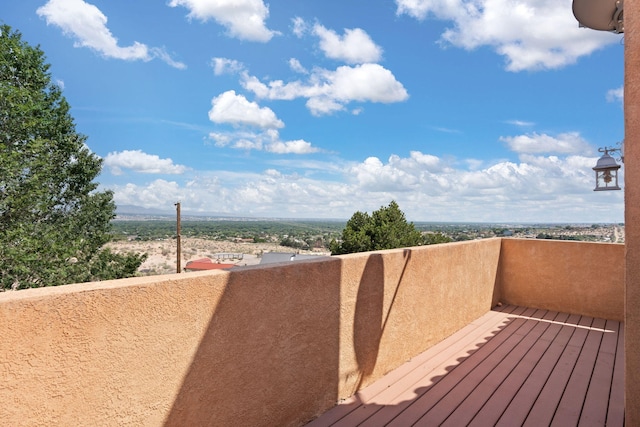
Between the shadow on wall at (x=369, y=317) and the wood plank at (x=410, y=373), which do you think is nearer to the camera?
the wood plank at (x=410, y=373)

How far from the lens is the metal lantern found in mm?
4215

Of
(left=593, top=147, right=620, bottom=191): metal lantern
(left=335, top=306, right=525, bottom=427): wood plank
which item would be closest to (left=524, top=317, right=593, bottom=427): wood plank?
(left=335, top=306, right=525, bottom=427): wood plank

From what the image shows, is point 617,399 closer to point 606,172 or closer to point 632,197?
point 632,197

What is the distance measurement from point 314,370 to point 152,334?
1235mm

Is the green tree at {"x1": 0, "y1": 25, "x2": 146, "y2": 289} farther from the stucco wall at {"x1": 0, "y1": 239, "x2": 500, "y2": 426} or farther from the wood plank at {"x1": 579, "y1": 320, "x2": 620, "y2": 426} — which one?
the wood plank at {"x1": 579, "y1": 320, "x2": 620, "y2": 426}

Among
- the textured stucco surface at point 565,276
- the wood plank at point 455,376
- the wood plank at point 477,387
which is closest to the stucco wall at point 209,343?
the wood plank at point 455,376

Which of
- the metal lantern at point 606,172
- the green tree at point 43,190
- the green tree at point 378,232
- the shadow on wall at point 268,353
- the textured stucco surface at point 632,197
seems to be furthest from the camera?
the green tree at point 378,232

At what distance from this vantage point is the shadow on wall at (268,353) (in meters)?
1.88

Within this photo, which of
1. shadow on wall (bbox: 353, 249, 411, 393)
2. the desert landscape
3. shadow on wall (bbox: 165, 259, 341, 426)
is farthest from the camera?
the desert landscape

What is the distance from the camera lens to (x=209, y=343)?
188 centimetres

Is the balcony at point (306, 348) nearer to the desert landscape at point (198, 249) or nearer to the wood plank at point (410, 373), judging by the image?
the wood plank at point (410, 373)

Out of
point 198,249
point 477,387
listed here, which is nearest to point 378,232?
point 477,387

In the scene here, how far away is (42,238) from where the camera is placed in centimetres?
1327

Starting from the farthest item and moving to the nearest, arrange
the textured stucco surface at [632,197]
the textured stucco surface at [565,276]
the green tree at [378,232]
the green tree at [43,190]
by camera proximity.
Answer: the green tree at [378,232], the green tree at [43,190], the textured stucco surface at [565,276], the textured stucco surface at [632,197]
